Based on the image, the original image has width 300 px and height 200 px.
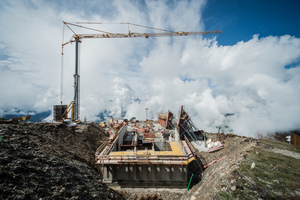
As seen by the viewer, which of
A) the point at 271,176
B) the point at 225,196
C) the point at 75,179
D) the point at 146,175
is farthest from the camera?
the point at 146,175

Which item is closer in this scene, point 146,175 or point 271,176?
point 271,176

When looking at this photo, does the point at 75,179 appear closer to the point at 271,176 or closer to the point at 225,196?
the point at 225,196

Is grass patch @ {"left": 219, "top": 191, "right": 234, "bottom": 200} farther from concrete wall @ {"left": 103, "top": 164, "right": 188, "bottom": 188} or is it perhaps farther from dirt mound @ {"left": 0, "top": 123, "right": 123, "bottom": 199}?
dirt mound @ {"left": 0, "top": 123, "right": 123, "bottom": 199}

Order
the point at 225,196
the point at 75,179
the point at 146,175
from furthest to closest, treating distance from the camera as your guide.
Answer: the point at 146,175 → the point at 75,179 → the point at 225,196

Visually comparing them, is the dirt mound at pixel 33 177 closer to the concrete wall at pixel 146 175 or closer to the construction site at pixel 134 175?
the construction site at pixel 134 175

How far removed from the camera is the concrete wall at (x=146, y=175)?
1286 cm

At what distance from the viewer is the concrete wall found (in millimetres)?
12859

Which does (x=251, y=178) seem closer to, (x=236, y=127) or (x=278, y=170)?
(x=278, y=170)

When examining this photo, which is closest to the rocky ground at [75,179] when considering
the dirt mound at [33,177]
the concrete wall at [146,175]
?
the dirt mound at [33,177]

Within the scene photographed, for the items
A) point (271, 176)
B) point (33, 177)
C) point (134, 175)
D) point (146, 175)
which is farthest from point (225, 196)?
point (33, 177)

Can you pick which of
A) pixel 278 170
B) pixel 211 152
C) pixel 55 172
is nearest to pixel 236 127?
pixel 211 152

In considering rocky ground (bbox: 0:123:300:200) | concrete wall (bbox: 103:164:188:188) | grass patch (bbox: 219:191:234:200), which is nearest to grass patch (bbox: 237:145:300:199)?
rocky ground (bbox: 0:123:300:200)

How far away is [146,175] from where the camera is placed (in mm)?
12922

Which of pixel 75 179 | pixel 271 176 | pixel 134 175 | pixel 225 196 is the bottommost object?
pixel 134 175
